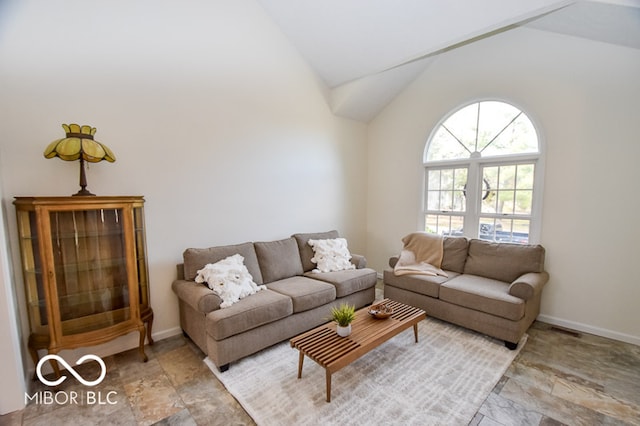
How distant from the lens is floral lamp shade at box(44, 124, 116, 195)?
202 cm

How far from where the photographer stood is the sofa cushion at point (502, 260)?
3.00 metres

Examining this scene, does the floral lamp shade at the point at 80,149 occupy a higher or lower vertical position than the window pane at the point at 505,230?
higher

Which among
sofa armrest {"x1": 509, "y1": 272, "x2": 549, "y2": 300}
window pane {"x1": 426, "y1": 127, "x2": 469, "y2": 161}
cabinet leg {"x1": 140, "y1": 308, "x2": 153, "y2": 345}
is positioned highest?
window pane {"x1": 426, "y1": 127, "x2": 469, "y2": 161}

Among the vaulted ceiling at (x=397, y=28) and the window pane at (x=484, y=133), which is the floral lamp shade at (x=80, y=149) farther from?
the window pane at (x=484, y=133)

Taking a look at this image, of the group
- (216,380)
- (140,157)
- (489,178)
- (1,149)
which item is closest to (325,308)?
(216,380)

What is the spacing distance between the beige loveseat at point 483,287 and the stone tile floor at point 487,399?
A: 0.34m

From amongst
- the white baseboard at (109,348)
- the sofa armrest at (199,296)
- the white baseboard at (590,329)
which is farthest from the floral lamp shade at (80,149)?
the white baseboard at (590,329)

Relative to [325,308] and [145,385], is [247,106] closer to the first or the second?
[325,308]

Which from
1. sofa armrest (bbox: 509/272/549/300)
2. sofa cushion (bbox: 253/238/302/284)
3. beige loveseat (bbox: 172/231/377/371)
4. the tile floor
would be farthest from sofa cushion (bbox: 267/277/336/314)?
sofa armrest (bbox: 509/272/549/300)

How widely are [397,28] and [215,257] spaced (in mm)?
2947

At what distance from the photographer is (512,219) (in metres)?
3.41

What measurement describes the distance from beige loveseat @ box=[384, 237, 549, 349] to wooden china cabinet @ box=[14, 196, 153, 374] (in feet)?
9.07

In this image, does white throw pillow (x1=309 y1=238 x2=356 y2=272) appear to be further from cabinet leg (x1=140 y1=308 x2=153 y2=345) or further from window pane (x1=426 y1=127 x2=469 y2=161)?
window pane (x1=426 y1=127 x2=469 y2=161)

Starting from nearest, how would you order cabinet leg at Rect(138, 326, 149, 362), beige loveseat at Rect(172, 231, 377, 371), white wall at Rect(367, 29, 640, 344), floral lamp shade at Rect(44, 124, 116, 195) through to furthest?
1. floral lamp shade at Rect(44, 124, 116, 195)
2. beige loveseat at Rect(172, 231, 377, 371)
3. cabinet leg at Rect(138, 326, 149, 362)
4. white wall at Rect(367, 29, 640, 344)
